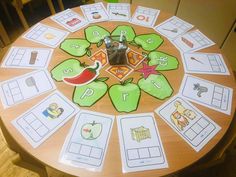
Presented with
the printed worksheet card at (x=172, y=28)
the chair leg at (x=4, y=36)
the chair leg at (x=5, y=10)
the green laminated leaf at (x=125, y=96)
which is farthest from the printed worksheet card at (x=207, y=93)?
the chair leg at (x=5, y=10)

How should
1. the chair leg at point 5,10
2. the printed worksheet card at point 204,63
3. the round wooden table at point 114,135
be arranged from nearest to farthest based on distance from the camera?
the round wooden table at point 114,135 → the printed worksheet card at point 204,63 → the chair leg at point 5,10

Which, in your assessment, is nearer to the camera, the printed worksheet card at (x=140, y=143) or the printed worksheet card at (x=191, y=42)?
the printed worksheet card at (x=140, y=143)

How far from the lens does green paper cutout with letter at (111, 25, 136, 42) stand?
49.3 inches

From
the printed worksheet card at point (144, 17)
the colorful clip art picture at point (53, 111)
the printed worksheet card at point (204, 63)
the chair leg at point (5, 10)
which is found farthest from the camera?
the chair leg at point (5, 10)

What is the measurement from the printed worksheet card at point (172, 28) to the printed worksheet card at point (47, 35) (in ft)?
Result: 1.80

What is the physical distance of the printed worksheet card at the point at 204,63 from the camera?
1102 mm

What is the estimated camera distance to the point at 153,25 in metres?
1.33

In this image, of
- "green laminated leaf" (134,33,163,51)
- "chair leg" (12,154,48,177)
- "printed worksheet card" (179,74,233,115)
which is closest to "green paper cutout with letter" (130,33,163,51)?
"green laminated leaf" (134,33,163,51)

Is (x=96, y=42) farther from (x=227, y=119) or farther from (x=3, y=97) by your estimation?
(x=227, y=119)

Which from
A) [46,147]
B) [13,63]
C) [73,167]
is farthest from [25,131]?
[13,63]

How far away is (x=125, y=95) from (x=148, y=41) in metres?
0.41

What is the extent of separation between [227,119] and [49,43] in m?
0.94

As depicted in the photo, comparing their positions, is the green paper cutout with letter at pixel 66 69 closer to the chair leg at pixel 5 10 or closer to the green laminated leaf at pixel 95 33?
the green laminated leaf at pixel 95 33

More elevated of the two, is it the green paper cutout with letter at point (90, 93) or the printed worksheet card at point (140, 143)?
the green paper cutout with letter at point (90, 93)
